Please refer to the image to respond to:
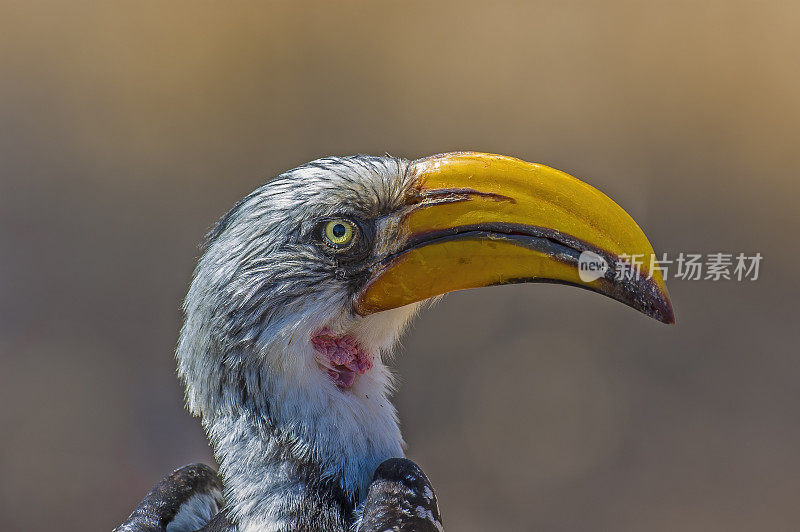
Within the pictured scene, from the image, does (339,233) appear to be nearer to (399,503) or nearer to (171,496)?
(399,503)

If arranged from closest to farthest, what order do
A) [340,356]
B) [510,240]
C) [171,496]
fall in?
[510,240], [340,356], [171,496]

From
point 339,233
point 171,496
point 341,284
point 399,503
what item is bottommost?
point 171,496

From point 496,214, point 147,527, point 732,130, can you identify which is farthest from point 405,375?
point 496,214

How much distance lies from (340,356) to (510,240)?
47 centimetres

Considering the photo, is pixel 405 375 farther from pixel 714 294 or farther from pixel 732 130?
pixel 732 130

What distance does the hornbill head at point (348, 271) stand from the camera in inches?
68.2

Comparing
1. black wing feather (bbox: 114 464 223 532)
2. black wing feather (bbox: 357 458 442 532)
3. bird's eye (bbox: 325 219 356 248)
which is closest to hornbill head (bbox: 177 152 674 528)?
bird's eye (bbox: 325 219 356 248)

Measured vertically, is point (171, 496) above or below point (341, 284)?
below

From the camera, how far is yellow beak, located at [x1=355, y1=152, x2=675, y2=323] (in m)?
1.71

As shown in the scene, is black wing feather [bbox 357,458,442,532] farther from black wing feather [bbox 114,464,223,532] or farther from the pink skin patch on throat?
black wing feather [bbox 114,464,223,532]

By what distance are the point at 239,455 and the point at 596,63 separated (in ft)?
12.2

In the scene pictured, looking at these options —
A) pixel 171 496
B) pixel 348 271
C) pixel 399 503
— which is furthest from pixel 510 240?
pixel 171 496

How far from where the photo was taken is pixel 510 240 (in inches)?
68.6

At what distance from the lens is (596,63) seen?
15.7ft
